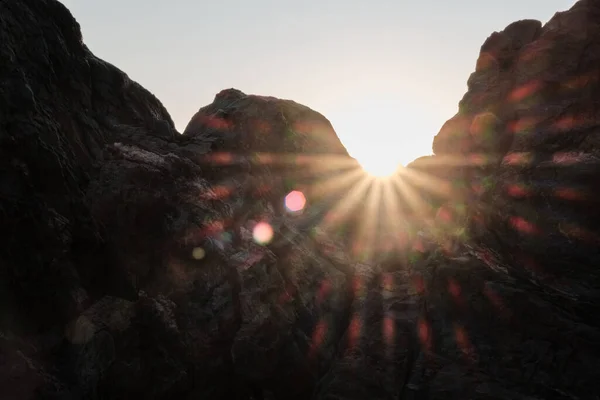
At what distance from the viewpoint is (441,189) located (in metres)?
45.9

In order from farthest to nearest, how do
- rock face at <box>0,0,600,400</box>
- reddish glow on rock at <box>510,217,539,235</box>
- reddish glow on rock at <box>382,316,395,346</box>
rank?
reddish glow on rock at <box>510,217,539,235</box> < reddish glow on rock at <box>382,316,395,346</box> < rock face at <box>0,0,600,400</box>

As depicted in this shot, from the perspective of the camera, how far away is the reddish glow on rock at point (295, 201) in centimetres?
4331

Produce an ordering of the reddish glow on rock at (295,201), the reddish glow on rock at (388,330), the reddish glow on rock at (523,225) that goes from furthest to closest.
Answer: the reddish glow on rock at (295,201) < the reddish glow on rock at (523,225) < the reddish glow on rock at (388,330)

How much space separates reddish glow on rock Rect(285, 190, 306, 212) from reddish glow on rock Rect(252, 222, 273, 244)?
926cm

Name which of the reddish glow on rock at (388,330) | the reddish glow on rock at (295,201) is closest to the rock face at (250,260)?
the reddish glow on rock at (388,330)

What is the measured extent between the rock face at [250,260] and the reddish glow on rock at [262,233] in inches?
8.0

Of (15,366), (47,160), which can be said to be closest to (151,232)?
(47,160)

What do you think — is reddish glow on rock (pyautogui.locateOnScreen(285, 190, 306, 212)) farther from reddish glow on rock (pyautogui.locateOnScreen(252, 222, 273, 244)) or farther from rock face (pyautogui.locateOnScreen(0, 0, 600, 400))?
reddish glow on rock (pyautogui.locateOnScreen(252, 222, 273, 244))

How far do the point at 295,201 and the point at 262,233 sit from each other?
13732 millimetres

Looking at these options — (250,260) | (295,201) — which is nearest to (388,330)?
(250,260)

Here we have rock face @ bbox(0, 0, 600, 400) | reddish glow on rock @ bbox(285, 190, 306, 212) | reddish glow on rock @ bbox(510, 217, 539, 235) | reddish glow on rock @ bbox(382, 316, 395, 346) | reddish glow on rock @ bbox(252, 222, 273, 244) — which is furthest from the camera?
reddish glow on rock @ bbox(285, 190, 306, 212)

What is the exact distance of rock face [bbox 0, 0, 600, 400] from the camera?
17609 millimetres

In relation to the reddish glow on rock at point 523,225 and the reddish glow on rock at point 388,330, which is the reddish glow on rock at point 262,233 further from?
the reddish glow on rock at point 523,225

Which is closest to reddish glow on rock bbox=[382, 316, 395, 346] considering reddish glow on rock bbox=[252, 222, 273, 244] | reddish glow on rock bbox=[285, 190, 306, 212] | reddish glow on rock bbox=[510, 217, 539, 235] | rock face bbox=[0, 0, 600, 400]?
rock face bbox=[0, 0, 600, 400]
